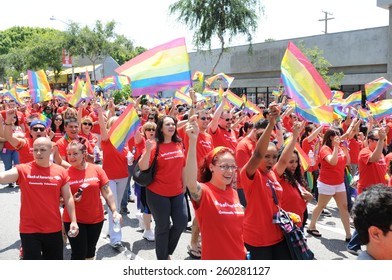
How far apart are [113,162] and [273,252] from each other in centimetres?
306

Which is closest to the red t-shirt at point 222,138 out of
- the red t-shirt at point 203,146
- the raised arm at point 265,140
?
the red t-shirt at point 203,146

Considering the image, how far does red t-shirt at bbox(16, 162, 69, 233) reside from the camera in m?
3.71

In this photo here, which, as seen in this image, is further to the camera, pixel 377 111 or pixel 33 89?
pixel 33 89

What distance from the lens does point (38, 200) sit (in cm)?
373

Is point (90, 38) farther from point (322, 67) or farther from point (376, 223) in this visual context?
point (376, 223)

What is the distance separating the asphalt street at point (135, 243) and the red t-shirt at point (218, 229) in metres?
2.23

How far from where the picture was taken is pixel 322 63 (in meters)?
22.9

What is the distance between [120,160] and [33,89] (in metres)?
5.61

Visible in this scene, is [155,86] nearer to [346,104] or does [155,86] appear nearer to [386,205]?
[386,205]

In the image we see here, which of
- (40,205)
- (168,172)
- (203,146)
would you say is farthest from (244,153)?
(40,205)

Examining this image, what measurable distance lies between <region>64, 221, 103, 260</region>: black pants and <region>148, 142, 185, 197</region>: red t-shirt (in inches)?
29.9

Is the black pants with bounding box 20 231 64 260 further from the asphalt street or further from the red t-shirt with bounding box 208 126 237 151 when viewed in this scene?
the red t-shirt with bounding box 208 126 237 151
